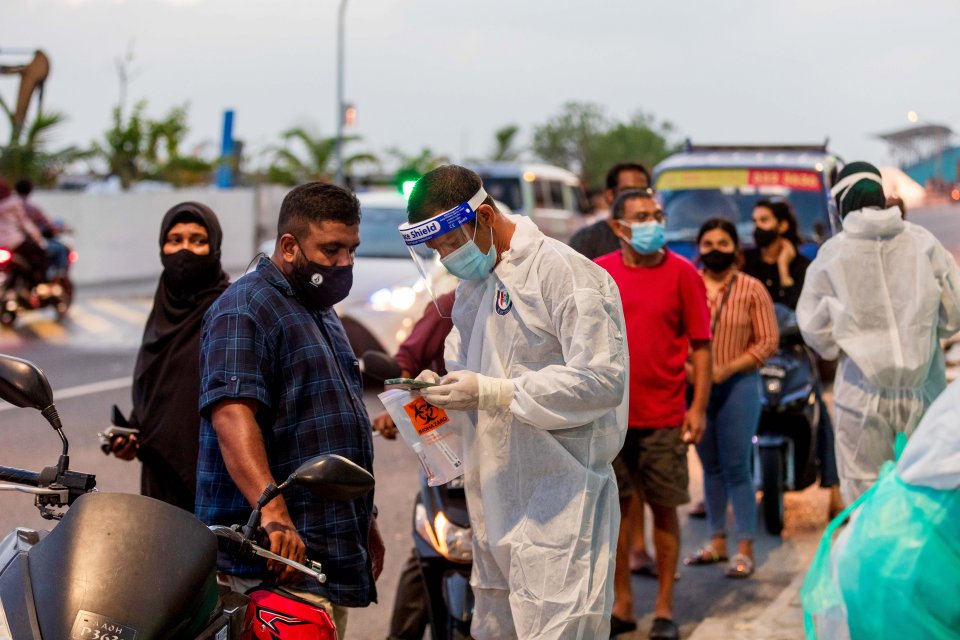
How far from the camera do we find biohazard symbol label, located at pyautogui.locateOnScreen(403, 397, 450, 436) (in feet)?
13.0

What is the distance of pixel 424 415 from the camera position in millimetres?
3986

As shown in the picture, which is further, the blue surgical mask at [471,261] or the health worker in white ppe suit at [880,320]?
the health worker in white ppe suit at [880,320]

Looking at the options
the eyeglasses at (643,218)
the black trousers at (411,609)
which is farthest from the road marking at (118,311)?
the black trousers at (411,609)

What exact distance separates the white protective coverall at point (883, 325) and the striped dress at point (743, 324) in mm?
1380

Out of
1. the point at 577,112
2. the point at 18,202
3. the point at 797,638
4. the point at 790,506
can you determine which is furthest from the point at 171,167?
the point at 577,112

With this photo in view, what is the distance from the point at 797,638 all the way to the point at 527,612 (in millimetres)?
2491

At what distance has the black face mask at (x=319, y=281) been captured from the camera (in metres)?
3.88

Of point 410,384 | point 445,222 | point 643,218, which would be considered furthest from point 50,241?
point 410,384

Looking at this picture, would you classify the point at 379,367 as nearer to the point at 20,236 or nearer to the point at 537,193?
the point at 20,236

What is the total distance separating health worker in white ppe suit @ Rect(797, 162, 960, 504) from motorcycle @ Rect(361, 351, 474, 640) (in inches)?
73.6

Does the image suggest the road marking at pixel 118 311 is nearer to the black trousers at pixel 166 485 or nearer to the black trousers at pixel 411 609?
the black trousers at pixel 411 609

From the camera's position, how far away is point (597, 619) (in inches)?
152

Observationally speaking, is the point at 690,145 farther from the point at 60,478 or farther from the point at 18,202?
the point at 60,478

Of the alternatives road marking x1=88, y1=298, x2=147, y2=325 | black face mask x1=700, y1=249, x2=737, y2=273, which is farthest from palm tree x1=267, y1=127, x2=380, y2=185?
black face mask x1=700, y1=249, x2=737, y2=273
